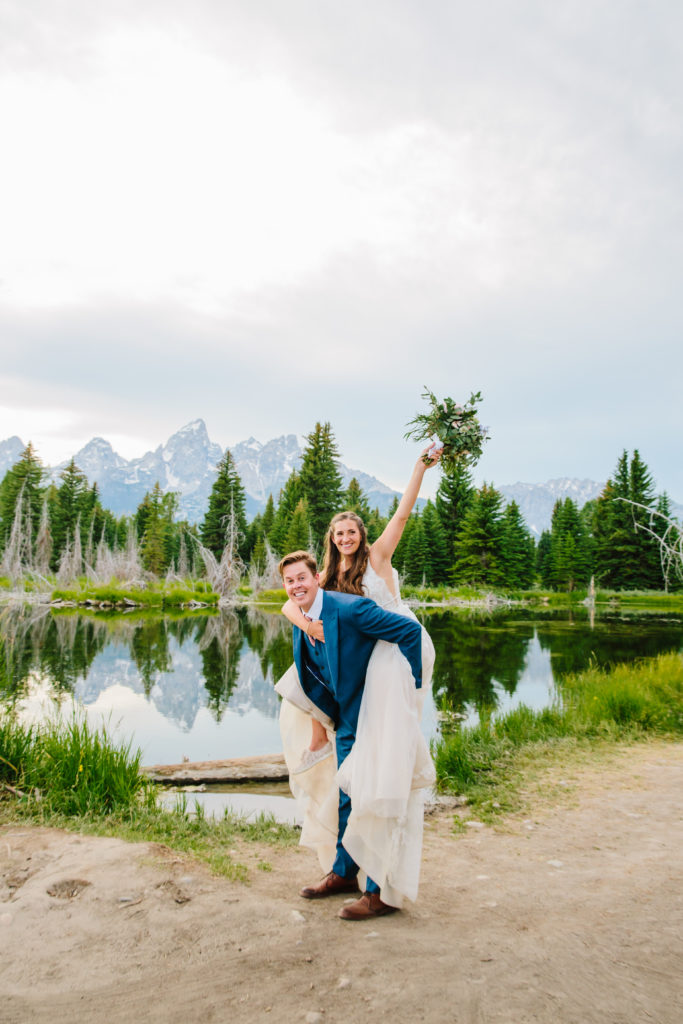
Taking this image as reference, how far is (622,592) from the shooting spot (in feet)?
169

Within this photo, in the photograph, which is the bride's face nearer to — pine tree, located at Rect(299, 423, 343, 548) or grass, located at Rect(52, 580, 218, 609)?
grass, located at Rect(52, 580, 218, 609)

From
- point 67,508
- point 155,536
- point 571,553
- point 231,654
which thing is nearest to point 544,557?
point 571,553

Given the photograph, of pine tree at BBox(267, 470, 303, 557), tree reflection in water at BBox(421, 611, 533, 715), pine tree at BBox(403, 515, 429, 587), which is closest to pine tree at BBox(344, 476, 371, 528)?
pine tree at BBox(267, 470, 303, 557)

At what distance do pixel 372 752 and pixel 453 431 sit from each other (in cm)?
237

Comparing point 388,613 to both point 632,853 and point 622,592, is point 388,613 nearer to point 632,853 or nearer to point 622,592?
point 632,853

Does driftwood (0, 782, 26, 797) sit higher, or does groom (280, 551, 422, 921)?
groom (280, 551, 422, 921)

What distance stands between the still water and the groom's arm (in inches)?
156

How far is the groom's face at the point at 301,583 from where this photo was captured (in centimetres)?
355

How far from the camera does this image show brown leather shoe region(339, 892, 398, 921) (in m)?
3.20

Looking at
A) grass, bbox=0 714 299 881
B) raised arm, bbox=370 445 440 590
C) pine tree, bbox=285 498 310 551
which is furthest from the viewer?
pine tree, bbox=285 498 310 551

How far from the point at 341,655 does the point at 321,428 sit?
5596 centimetres

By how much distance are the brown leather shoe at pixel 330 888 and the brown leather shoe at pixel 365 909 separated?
26cm

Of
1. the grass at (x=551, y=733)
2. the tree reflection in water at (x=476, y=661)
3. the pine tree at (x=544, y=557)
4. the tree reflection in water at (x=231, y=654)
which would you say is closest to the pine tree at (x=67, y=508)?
the tree reflection in water at (x=231, y=654)

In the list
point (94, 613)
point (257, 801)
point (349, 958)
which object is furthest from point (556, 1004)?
point (94, 613)
